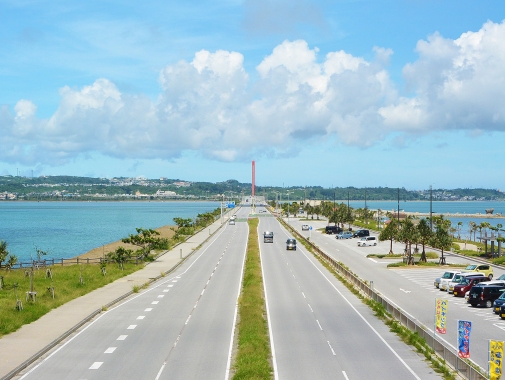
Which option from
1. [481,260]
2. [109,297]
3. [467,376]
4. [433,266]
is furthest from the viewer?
[481,260]

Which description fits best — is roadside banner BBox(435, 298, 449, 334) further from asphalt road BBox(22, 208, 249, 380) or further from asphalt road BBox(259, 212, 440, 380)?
asphalt road BBox(22, 208, 249, 380)

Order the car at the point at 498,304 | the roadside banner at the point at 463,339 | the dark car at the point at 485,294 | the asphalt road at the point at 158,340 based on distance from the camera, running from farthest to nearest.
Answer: the dark car at the point at 485,294 → the car at the point at 498,304 → the asphalt road at the point at 158,340 → the roadside banner at the point at 463,339

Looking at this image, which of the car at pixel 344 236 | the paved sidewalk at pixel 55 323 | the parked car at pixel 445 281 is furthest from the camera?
the car at pixel 344 236

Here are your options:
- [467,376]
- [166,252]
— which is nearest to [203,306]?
[467,376]

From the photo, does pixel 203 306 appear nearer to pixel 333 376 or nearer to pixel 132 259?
pixel 333 376

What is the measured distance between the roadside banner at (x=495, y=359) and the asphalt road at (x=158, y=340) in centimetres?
790

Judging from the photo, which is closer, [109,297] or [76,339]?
[76,339]

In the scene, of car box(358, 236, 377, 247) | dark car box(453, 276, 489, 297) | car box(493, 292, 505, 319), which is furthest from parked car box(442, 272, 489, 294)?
car box(358, 236, 377, 247)

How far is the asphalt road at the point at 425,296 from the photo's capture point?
25.6m

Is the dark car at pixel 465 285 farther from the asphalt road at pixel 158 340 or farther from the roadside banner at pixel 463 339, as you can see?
the roadside banner at pixel 463 339

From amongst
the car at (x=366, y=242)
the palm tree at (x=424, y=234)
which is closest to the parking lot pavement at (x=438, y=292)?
the palm tree at (x=424, y=234)

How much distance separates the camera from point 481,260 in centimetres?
5878

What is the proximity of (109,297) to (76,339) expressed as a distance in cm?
1088

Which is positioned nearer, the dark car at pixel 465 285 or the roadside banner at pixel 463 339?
the roadside banner at pixel 463 339
